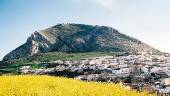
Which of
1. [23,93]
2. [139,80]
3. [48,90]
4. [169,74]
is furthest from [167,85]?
[23,93]

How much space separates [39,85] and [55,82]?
56.4 inches

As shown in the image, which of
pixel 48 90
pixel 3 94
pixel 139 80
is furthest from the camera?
pixel 139 80

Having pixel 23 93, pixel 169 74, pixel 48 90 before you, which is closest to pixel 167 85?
pixel 169 74

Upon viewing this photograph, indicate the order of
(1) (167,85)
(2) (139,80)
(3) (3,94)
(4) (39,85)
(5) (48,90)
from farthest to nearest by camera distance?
(2) (139,80), (1) (167,85), (4) (39,85), (5) (48,90), (3) (3,94)

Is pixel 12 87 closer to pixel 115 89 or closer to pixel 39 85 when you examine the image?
pixel 39 85

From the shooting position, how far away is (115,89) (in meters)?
22.5

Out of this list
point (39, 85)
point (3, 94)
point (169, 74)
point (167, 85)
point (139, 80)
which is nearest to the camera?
point (3, 94)

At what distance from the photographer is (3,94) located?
65.8 feet

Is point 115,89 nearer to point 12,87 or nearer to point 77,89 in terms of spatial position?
point 77,89

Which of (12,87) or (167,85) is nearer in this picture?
(12,87)

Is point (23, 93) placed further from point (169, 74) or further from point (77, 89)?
point (169, 74)

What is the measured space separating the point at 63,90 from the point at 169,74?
56.8 ft

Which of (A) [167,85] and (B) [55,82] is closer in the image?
(B) [55,82]

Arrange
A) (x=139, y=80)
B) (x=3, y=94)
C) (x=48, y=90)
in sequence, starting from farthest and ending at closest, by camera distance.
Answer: (x=139, y=80) < (x=48, y=90) < (x=3, y=94)
